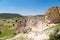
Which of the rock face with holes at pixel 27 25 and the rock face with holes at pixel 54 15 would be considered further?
the rock face with holes at pixel 27 25

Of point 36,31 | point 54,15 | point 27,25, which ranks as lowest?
point 36,31

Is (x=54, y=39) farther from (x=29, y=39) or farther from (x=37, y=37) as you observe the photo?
(x=29, y=39)

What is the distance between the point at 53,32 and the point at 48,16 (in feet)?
18.8

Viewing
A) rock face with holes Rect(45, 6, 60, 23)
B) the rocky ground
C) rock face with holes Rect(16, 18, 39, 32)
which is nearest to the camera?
the rocky ground

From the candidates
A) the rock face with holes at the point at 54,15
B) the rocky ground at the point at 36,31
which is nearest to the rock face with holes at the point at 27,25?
the rocky ground at the point at 36,31

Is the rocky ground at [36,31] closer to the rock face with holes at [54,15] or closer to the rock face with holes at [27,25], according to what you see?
the rock face with holes at [27,25]

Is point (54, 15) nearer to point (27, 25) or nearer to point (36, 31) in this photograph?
point (36, 31)

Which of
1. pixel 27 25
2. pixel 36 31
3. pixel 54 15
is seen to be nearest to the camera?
pixel 36 31

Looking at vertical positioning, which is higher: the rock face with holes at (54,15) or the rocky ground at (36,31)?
the rock face with holes at (54,15)

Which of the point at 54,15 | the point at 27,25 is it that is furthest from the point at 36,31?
the point at 54,15

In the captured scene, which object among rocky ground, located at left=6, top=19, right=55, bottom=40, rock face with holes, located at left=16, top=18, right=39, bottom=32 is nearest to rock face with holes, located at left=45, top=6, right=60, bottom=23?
rocky ground, located at left=6, top=19, right=55, bottom=40

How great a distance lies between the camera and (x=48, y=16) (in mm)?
21094

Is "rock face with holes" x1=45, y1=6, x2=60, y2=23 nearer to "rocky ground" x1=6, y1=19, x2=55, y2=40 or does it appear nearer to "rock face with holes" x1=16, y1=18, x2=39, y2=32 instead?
"rocky ground" x1=6, y1=19, x2=55, y2=40

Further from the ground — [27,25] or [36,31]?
[27,25]
